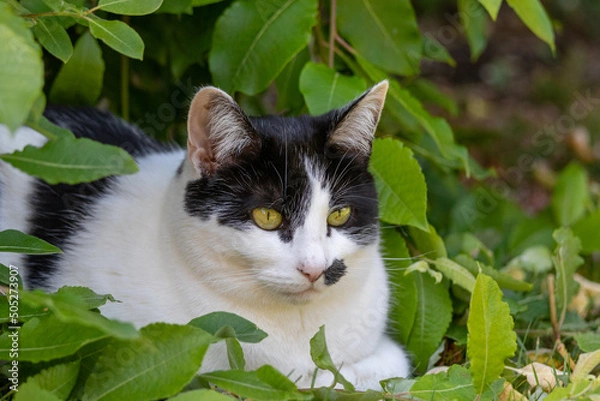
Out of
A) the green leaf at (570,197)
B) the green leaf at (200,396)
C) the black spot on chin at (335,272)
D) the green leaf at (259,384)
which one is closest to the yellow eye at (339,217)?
the black spot on chin at (335,272)

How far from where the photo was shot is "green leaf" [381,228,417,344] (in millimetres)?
2250

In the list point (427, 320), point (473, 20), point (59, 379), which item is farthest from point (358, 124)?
point (473, 20)

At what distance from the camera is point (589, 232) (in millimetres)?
Result: 2881

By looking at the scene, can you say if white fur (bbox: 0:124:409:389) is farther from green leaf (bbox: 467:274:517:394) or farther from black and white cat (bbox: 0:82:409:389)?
green leaf (bbox: 467:274:517:394)

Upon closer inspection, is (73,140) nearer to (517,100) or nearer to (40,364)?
(40,364)

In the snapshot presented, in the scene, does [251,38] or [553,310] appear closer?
[251,38]

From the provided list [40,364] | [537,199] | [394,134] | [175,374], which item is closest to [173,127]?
[394,134]

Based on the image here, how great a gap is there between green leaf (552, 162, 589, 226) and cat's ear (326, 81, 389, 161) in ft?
4.43

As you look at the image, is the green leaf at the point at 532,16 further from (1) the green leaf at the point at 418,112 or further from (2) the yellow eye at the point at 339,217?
(2) the yellow eye at the point at 339,217

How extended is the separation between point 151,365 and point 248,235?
404 mm

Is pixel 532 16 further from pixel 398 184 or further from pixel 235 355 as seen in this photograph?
pixel 235 355

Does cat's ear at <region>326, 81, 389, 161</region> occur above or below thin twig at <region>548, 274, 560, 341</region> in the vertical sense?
above

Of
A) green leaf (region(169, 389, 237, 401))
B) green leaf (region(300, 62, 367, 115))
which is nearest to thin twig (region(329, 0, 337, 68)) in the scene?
green leaf (region(300, 62, 367, 115))

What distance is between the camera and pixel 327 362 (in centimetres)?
164
